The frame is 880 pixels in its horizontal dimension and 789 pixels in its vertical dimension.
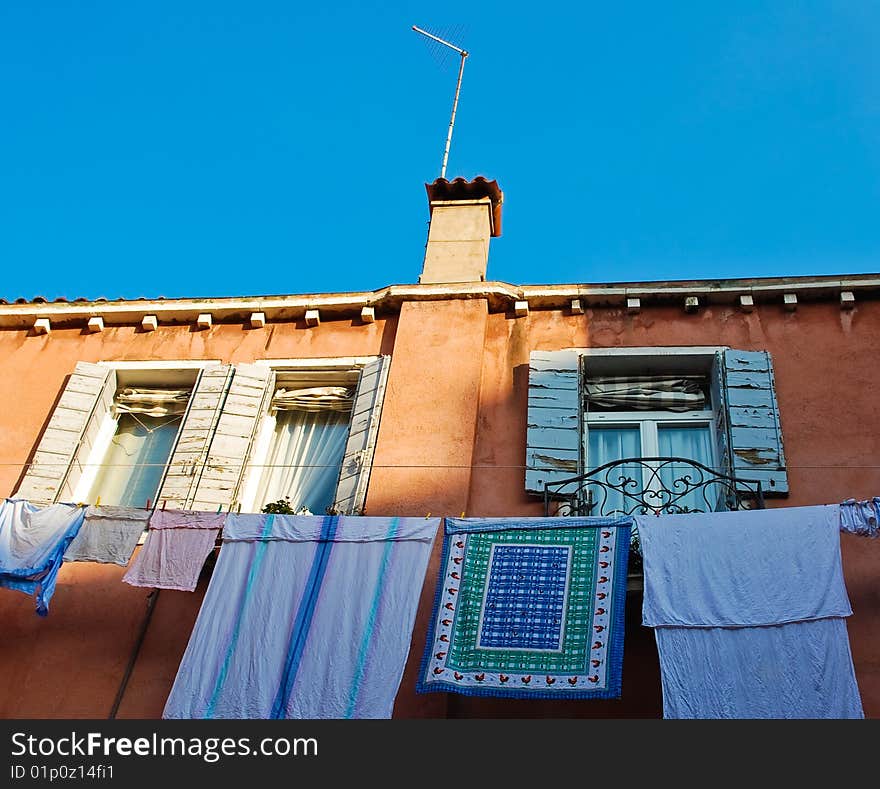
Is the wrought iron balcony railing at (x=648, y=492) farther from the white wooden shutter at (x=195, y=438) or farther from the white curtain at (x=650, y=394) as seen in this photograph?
the white wooden shutter at (x=195, y=438)

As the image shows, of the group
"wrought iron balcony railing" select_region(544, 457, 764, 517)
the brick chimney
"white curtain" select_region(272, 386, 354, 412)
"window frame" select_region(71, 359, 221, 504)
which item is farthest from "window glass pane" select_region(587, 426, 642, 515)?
"window frame" select_region(71, 359, 221, 504)

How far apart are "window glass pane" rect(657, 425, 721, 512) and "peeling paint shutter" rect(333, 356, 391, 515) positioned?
222cm

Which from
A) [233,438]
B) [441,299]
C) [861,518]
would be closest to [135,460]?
[233,438]

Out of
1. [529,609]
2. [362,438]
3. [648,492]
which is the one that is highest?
[362,438]

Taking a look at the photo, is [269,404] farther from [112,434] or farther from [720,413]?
[720,413]

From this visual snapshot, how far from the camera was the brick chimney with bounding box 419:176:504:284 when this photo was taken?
9.14 m

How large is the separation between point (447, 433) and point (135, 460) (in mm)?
2786

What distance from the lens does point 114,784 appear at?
524 cm

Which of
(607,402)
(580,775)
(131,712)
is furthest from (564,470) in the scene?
(131,712)

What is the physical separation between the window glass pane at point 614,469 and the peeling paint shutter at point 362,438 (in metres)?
1.69

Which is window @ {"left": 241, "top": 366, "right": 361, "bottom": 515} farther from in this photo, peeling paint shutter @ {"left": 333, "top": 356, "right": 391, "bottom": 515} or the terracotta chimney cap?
the terracotta chimney cap

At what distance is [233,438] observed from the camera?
26.2 feet

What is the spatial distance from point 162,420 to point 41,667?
8.31 ft

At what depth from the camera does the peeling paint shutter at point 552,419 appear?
734cm
